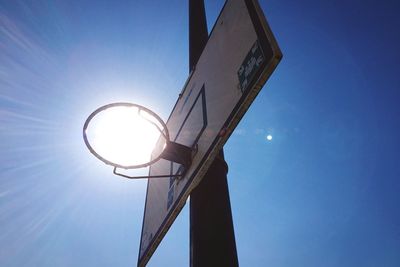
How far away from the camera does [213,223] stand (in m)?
2.07

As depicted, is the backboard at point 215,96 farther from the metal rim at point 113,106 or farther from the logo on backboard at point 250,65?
the metal rim at point 113,106

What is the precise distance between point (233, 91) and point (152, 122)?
2.63 feet

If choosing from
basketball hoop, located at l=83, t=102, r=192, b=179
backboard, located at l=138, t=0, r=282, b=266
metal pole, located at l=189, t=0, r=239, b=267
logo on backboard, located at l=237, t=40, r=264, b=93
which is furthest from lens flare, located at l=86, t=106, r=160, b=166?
logo on backboard, located at l=237, t=40, r=264, b=93

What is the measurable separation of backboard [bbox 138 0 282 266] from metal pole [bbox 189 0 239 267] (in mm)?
166

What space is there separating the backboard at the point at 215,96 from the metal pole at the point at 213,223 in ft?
0.54

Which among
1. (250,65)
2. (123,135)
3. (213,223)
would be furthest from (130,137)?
(250,65)

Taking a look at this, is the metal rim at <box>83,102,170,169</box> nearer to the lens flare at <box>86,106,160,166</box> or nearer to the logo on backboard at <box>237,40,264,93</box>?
the lens flare at <box>86,106,160,166</box>

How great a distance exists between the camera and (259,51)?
1.66 meters

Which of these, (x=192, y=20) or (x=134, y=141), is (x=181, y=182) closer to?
(x=134, y=141)

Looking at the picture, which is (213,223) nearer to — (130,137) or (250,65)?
(130,137)

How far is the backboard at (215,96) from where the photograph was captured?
1667 millimetres

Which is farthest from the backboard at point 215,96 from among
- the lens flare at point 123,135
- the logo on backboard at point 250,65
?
the lens flare at point 123,135

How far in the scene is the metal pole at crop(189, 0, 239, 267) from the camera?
192 cm

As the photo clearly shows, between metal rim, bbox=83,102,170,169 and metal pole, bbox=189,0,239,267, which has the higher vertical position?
metal rim, bbox=83,102,170,169
